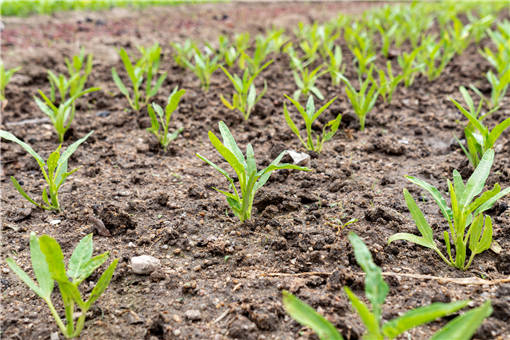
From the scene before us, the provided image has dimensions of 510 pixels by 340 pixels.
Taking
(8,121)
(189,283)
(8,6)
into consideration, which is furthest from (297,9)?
(189,283)

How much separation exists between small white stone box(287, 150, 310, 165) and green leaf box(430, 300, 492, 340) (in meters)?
1.46

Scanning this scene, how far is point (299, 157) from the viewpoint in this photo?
8.46 ft

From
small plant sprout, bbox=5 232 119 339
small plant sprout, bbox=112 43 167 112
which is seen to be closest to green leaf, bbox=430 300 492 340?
small plant sprout, bbox=5 232 119 339

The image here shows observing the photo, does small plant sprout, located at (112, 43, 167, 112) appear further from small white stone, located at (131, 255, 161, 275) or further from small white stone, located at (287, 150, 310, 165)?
small white stone, located at (131, 255, 161, 275)

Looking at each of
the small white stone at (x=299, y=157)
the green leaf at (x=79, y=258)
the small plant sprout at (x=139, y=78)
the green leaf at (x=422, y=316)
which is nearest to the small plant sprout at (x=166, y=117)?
the small plant sprout at (x=139, y=78)

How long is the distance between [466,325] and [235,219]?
123 centimetres

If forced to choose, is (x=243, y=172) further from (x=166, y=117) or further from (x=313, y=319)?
(x=166, y=117)

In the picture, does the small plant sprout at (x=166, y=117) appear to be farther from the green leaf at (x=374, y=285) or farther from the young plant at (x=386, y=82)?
the green leaf at (x=374, y=285)

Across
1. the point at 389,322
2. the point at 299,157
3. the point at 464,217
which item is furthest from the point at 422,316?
the point at 299,157

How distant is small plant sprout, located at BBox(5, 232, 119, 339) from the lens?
4.45 feet

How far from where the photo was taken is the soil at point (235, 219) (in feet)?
5.24

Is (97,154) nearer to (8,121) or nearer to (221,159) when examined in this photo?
(221,159)

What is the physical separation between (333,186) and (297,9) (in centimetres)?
902

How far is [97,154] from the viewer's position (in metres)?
2.88
